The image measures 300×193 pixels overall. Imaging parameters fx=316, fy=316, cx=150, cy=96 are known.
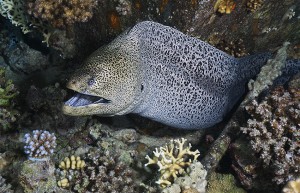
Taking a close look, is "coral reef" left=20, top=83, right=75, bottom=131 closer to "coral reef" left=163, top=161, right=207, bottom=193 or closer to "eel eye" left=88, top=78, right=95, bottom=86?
"eel eye" left=88, top=78, right=95, bottom=86

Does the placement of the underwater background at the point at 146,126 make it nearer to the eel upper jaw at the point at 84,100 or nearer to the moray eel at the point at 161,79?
the moray eel at the point at 161,79

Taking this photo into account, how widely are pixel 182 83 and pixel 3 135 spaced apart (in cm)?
305

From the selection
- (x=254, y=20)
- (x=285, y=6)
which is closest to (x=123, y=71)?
(x=254, y=20)

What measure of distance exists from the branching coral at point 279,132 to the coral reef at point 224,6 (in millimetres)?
1256

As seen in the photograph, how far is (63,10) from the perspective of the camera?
489cm

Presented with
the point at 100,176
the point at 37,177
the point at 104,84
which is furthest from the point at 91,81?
the point at 37,177

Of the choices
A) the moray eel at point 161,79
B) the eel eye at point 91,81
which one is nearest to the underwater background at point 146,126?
the moray eel at point 161,79

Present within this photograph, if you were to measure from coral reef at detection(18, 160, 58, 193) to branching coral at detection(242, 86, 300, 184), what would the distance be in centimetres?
255

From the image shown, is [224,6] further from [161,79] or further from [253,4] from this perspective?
[161,79]

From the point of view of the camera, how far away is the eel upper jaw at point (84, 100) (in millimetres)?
3848

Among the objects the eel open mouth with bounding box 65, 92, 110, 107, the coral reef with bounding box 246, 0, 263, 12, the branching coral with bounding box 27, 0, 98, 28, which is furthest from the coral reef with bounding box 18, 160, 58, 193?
the coral reef with bounding box 246, 0, 263, 12

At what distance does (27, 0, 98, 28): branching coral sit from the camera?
475cm

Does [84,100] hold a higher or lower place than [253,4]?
lower

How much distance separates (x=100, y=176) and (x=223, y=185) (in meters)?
1.58
